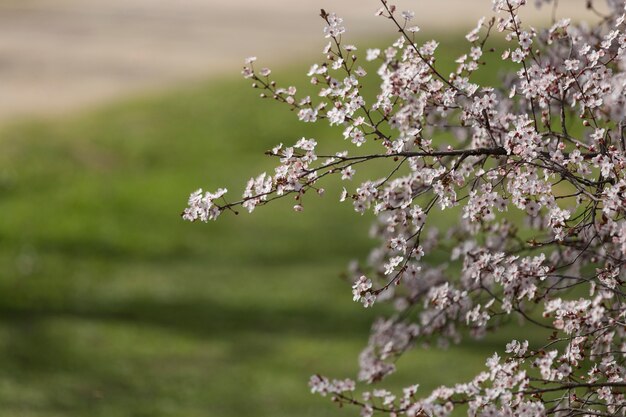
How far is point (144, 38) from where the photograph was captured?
58.6 ft

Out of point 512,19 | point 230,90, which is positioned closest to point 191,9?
point 230,90

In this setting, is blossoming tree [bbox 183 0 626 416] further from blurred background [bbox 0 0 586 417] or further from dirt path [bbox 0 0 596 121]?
dirt path [bbox 0 0 596 121]

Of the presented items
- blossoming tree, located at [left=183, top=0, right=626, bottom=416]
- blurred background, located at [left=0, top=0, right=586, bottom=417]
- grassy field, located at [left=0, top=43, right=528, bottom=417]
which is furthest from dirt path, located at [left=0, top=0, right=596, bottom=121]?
blossoming tree, located at [left=183, top=0, right=626, bottom=416]

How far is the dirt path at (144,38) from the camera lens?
15.1 meters

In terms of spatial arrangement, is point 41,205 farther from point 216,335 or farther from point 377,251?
point 377,251

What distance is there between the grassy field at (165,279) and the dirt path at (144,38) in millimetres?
1379

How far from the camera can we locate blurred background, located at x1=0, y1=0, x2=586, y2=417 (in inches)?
Answer: 298

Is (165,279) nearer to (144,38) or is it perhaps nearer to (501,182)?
(501,182)

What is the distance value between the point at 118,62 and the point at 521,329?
32.4ft

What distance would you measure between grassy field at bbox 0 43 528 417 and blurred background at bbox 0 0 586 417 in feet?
0.07

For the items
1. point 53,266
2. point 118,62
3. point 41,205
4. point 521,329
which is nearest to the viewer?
point 521,329

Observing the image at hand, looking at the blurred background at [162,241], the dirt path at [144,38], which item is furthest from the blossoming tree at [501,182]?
the dirt path at [144,38]

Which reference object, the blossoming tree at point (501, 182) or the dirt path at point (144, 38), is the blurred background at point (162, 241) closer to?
the dirt path at point (144, 38)

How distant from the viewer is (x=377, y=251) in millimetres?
6395
